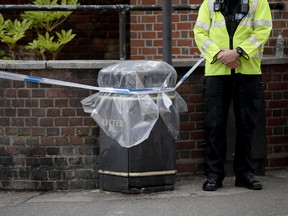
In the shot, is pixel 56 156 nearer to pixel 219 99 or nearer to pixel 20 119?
pixel 20 119

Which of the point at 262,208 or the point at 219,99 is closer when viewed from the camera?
the point at 262,208

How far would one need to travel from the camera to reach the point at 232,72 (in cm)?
651

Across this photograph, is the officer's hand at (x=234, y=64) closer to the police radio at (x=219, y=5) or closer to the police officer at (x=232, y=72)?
the police officer at (x=232, y=72)

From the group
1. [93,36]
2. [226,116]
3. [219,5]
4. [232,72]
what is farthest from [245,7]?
[93,36]

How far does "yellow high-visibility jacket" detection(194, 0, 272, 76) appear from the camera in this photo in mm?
6359

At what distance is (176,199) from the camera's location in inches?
251

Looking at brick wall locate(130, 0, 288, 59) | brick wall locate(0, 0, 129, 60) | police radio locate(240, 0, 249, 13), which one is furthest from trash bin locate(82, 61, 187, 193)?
brick wall locate(0, 0, 129, 60)

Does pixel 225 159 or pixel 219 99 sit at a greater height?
pixel 219 99

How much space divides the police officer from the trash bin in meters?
0.37

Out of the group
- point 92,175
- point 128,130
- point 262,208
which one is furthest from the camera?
point 92,175

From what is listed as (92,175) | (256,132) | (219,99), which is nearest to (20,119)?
(92,175)

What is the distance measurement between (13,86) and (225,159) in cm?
238

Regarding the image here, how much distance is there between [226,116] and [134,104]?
3.15 ft

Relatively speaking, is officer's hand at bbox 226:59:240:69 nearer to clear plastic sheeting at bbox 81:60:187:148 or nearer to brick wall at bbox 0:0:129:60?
clear plastic sheeting at bbox 81:60:187:148
